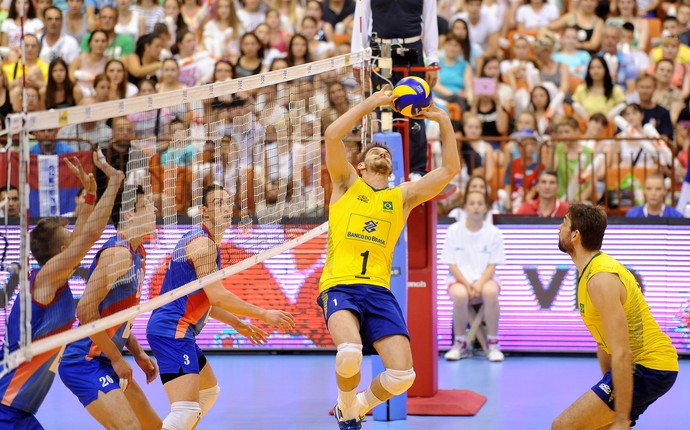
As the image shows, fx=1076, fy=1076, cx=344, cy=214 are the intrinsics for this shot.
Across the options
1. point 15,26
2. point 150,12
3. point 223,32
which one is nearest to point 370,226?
point 223,32

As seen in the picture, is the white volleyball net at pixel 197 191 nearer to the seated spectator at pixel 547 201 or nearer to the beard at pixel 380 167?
the beard at pixel 380 167

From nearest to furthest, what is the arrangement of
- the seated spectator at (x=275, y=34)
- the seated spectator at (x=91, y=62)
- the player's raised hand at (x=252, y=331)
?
the player's raised hand at (x=252, y=331) → the seated spectator at (x=91, y=62) → the seated spectator at (x=275, y=34)

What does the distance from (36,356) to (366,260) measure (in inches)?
94.3

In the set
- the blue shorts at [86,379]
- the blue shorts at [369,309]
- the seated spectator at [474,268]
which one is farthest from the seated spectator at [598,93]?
the blue shorts at [86,379]

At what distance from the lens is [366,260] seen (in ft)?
24.7

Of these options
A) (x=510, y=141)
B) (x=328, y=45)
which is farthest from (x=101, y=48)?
(x=510, y=141)

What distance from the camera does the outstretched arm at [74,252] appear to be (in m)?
6.16

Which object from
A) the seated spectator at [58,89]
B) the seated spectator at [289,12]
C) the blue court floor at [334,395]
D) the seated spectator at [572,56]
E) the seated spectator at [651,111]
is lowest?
the blue court floor at [334,395]

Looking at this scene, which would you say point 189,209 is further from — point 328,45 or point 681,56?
point 681,56

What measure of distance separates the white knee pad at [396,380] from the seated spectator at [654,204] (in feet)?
16.9

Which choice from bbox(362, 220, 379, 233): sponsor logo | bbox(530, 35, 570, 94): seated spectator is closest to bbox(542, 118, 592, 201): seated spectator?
bbox(530, 35, 570, 94): seated spectator

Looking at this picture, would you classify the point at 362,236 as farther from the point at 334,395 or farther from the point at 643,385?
the point at 334,395

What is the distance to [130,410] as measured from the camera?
6871 mm

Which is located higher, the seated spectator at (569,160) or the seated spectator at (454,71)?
the seated spectator at (454,71)
